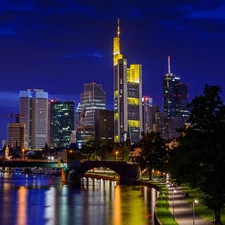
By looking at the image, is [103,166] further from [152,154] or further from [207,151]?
[207,151]

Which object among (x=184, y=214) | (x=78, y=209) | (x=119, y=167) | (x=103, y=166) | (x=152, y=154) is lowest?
(x=78, y=209)

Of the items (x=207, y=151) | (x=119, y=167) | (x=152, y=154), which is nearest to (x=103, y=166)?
(x=119, y=167)

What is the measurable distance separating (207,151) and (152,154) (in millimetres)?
106365

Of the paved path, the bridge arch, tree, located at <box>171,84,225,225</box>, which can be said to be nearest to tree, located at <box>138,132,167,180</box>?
the bridge arch

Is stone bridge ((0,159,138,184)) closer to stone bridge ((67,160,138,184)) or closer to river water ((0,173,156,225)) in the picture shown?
stone bridge ((67,160,138,184))

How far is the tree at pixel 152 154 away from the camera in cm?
15662

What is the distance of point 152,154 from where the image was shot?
158 meters

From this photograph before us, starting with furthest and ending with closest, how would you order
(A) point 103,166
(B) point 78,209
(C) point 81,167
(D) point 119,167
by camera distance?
(C) point 81,167 < (D) point 119,167 < (A) point 103,166 < (B) point 78,209

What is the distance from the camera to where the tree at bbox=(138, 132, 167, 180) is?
15662 centimetres

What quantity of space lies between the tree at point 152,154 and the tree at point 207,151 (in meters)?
102

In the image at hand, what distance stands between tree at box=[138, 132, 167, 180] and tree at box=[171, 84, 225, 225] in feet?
334

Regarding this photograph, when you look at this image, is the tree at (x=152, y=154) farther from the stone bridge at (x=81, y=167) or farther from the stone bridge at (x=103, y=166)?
the stone bridge at (x=103, y=166)

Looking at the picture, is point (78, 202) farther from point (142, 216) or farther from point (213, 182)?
point (213, 182)

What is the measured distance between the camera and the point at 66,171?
17388 cm
